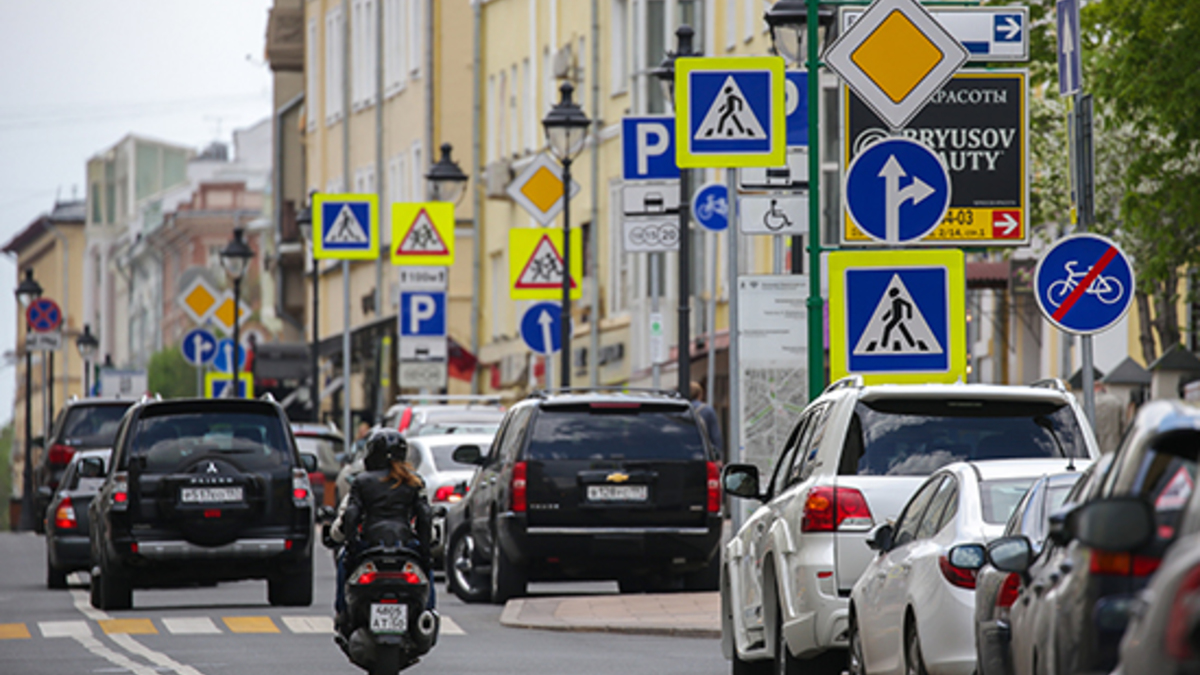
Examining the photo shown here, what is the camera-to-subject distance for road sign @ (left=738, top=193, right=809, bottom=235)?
21.6m

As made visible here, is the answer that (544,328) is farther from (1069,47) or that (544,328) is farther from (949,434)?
(949,434)

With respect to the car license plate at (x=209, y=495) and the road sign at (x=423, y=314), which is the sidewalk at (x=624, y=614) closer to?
the car license plate at (x=209, y=495)

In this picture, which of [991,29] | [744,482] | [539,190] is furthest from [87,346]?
[744,482]

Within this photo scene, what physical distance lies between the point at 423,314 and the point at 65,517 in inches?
477

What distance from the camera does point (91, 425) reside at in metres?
32.2

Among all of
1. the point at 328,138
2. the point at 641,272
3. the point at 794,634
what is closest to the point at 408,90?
the point at 328,138

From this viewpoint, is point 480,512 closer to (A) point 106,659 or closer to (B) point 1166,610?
(A) point 106,659

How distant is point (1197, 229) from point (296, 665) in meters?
12.3

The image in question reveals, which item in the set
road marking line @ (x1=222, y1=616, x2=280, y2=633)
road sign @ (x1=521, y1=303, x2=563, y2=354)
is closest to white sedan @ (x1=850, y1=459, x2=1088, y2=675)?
road marking line @ (x1=222, y1=616, x2=280, y2=633)

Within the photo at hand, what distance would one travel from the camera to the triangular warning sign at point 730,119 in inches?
770

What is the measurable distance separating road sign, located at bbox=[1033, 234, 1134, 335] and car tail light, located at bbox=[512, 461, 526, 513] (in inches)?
239

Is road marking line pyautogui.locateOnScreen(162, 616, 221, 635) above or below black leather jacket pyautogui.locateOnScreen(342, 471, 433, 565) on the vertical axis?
below

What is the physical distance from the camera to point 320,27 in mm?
77562

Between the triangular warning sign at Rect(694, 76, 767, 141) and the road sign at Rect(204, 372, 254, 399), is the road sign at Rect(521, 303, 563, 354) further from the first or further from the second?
the road sign at Rect(204, 372, 254, 399)
